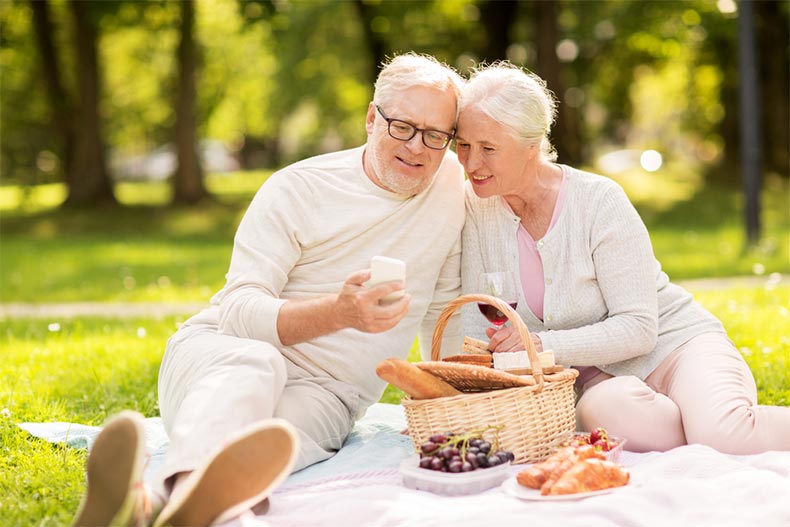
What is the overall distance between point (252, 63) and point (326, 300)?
31.8m

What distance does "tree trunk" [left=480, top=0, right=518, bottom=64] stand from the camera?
22.6 metres

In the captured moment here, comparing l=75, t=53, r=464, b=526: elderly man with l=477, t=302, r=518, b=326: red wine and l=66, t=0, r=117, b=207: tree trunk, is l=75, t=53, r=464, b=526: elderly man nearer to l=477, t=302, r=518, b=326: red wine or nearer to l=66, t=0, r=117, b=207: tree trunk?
l=477, t=302, r=518, b=326: red wine

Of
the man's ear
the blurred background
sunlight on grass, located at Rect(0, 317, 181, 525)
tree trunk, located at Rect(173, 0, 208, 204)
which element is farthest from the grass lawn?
the man's ear

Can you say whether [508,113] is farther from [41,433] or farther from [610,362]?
[41,433]

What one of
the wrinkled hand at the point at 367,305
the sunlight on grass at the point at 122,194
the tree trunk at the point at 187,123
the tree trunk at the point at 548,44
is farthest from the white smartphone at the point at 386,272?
the sunlight on grass at the point at 122,194

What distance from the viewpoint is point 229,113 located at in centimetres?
4141

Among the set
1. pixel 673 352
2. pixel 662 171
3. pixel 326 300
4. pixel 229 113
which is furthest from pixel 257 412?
pixel 229 113

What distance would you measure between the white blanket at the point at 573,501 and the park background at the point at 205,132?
946mm

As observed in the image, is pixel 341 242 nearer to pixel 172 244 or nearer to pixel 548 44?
pixel 172 244

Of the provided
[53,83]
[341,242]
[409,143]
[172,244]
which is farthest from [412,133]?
[53,83]

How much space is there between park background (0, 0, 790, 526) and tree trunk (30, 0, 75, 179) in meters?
0.05

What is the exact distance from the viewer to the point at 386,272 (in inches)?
148

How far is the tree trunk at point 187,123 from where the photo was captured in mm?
21812

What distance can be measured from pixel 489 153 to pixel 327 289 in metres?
0.93
